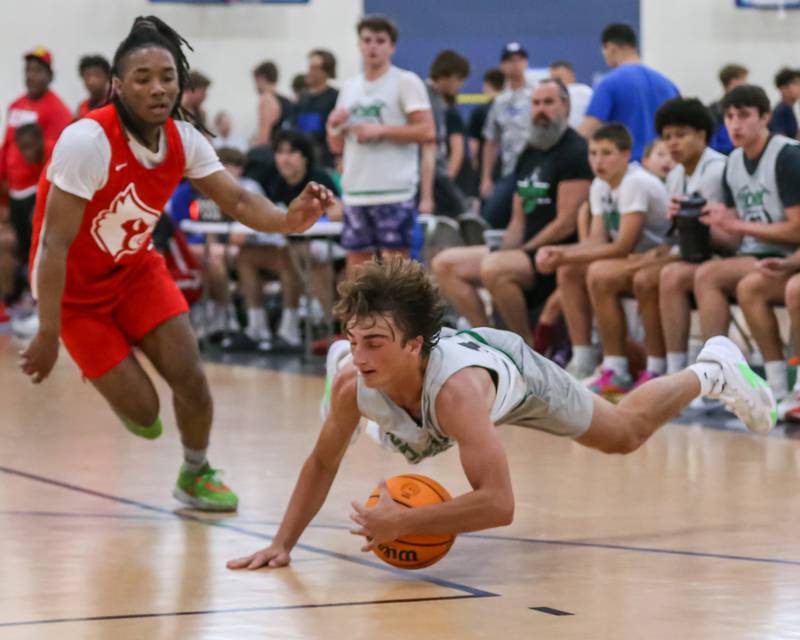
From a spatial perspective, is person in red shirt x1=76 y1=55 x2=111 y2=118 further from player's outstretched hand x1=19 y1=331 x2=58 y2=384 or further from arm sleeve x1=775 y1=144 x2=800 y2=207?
player's outstretched hand x1=19 y1=331 x2=58 y2=384

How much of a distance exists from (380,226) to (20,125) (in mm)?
4335

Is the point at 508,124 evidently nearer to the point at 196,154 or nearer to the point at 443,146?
the point at 443,146

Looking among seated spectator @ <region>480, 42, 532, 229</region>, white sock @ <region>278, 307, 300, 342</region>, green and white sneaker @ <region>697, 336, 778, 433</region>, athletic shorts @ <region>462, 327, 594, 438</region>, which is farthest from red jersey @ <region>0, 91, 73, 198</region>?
athletic shorts @ <region>462, 327, 594, 438</region>

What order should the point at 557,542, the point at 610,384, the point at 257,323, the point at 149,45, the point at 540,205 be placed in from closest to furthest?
the point at 557,542, the point at 149,45, the point at 610,384, the point at 540,205, the point at 257,323

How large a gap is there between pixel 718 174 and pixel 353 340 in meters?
4.02

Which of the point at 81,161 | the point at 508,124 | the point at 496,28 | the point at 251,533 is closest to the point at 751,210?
the point at 251,533

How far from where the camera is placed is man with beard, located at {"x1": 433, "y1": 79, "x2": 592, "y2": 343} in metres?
8.32

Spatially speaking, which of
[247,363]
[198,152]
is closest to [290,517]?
[198,152]

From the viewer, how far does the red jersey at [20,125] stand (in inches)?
464

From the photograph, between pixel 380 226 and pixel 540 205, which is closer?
pixel 540 205

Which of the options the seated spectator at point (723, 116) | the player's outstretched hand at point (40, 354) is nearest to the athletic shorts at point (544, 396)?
the player's outstretched hand at point (40, 354)

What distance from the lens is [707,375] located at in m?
4.94

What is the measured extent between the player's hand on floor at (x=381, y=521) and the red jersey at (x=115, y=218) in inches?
61.2

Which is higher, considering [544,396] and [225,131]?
[225,131]
